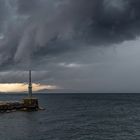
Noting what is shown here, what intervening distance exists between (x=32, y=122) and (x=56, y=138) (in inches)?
1103

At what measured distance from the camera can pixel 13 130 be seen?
230 ft

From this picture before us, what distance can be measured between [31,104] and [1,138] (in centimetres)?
5956

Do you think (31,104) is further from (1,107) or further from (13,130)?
(13,130)

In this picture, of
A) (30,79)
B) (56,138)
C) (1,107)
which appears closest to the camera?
(56,138)

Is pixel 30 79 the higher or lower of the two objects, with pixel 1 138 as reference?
higher

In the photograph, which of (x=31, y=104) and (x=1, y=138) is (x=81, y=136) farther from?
→ (x=31, y=104)

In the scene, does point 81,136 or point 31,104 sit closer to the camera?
point 81,136

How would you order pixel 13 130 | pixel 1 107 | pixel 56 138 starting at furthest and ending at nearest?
pixel 1 107 → pixel 13 130 → pixel 56 138

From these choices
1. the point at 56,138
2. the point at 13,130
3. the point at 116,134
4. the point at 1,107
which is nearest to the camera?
the point at 56,138

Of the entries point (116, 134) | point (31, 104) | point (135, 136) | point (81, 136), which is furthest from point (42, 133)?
point (31, 104)

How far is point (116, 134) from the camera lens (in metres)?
64.2

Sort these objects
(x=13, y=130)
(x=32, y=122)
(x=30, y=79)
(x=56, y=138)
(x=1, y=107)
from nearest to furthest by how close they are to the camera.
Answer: (x=56, y=138), (x=13, y=130), (x=32, y=122), (x=1, y=107), (x=30, y=79)

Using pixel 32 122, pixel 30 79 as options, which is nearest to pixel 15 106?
pixel 30 79

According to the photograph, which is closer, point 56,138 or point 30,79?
point 56,138
